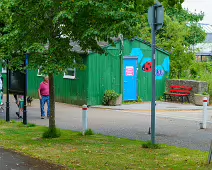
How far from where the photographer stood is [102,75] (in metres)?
24.3

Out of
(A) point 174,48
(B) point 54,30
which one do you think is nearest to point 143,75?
(A) point 174,48

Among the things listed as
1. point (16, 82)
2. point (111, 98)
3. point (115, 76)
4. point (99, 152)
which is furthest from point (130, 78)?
point (99, 152)

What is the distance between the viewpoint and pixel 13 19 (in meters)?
12.6

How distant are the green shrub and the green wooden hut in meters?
0.25

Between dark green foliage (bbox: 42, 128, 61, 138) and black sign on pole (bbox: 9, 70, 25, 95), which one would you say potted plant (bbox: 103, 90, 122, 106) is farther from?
dark green foliage (bbox: 42, 128, 61, 138)

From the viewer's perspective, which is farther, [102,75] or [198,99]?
[198,99]

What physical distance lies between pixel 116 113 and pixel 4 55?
8890 millimetres

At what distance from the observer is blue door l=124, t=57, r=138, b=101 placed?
25281 mm

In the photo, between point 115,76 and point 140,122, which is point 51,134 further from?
point 115,76

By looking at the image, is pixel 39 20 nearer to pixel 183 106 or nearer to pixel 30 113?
pixel 30 113

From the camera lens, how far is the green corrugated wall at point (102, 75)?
23906 mm

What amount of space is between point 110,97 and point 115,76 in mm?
1347

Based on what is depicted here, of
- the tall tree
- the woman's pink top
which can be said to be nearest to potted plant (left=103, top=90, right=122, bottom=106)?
the tall tree

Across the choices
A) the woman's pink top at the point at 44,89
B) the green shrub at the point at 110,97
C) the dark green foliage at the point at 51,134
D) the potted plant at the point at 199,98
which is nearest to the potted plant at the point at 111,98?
the green shrub at the point at 110,97
